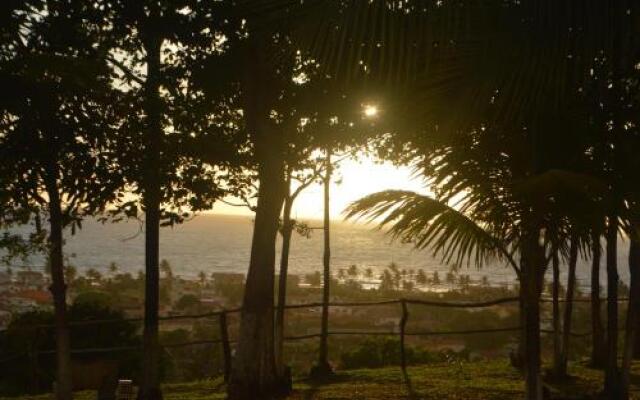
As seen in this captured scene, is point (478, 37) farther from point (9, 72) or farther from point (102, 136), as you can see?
point (102, 136)

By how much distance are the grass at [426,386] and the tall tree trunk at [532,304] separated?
11.5 feet

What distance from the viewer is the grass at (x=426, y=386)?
385 inches

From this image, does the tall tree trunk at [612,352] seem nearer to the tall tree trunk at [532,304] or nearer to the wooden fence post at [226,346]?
the tall tree trunk at [532,304]

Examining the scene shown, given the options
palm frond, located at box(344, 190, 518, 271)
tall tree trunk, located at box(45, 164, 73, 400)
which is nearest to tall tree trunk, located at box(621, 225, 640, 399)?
palm frond, located at box(344, 190, 518, 271)

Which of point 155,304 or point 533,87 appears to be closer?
point 533,87

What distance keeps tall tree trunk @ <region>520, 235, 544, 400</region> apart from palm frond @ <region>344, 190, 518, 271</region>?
1.96 feet

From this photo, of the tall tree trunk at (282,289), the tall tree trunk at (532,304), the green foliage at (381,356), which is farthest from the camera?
the green foliage at (381,356)

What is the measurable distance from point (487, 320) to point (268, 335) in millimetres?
34605

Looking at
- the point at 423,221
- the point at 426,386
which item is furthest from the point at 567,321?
the point at 423,221

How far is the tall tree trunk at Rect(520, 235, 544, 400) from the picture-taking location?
5395 mm

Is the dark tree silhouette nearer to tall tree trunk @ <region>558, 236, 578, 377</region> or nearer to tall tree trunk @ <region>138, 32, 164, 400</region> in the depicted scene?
tall tree trunk @ <region>138, 32, 164, 400</region>

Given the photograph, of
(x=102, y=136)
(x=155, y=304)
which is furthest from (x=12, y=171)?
(x=155, y=304)

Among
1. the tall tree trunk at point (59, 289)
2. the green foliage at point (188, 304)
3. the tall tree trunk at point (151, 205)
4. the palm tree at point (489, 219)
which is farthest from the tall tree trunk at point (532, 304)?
the green foliage at point (188, 304)

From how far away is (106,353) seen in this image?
13.4m
